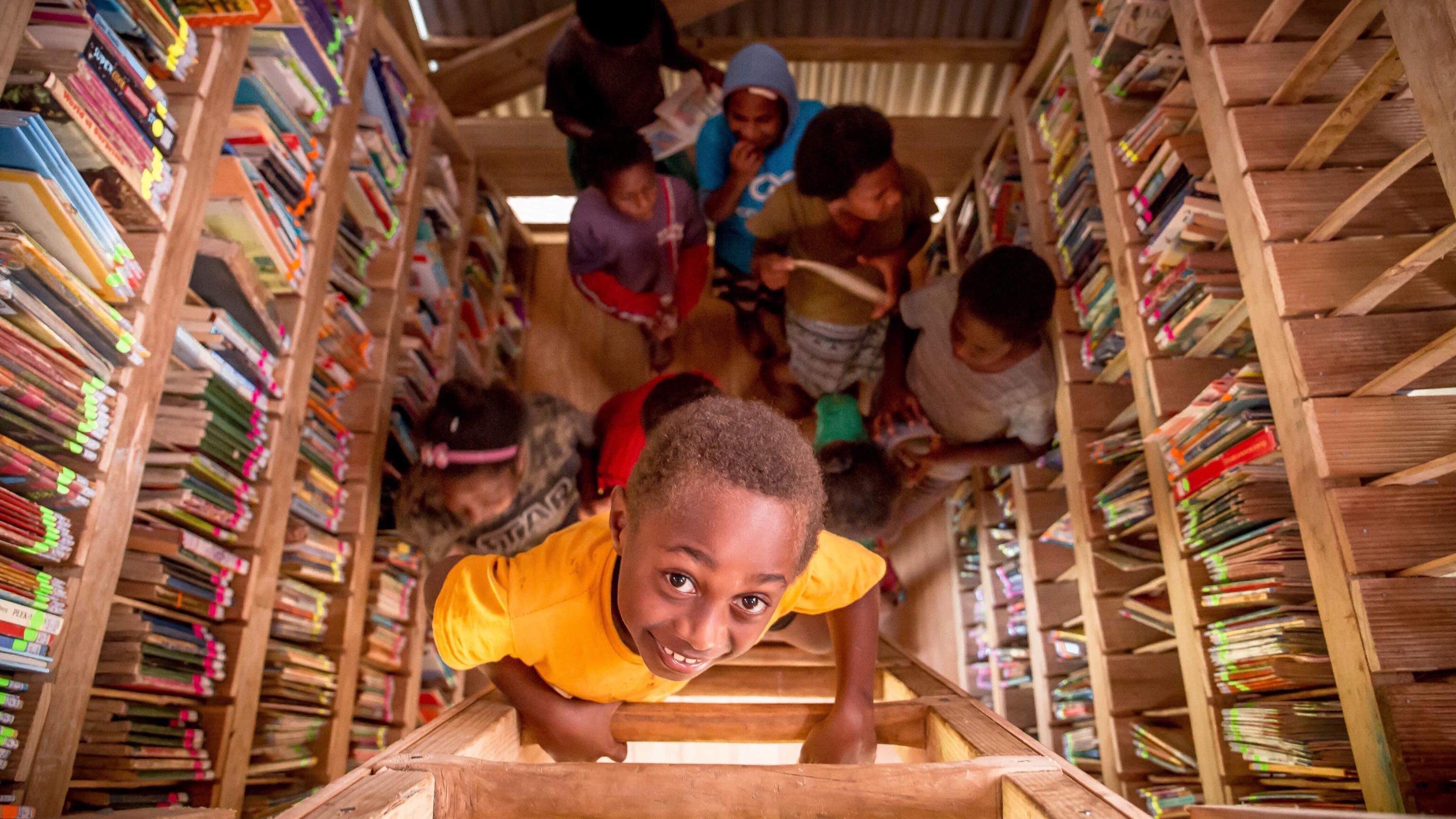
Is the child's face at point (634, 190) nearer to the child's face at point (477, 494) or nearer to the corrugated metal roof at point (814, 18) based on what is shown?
the child's face at point (477, 494)

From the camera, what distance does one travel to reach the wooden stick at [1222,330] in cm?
183

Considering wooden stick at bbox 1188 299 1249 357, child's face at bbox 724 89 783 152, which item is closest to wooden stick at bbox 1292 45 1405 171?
wooden stick at bbox 1188 299 1249 357

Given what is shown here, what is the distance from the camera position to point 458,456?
2.39 m

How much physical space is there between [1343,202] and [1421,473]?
54cm

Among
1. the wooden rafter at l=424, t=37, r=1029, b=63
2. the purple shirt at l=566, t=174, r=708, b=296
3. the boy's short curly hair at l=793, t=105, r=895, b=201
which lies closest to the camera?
the boy's short curly hair at l=793, t=105, r=895, b=201

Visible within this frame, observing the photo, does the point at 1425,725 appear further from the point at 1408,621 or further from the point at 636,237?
the point at 636,237

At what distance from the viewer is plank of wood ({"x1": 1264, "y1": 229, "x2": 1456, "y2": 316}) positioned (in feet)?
5.17

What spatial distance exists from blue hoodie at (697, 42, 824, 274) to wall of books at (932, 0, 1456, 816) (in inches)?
37.6

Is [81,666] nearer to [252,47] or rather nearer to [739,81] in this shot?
[252,47]

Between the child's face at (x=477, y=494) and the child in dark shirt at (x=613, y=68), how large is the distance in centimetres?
137

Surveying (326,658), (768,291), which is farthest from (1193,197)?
(326,658)

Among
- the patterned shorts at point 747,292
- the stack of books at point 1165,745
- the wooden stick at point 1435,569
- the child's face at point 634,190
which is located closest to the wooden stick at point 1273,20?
the wooden stick at point 1435,569

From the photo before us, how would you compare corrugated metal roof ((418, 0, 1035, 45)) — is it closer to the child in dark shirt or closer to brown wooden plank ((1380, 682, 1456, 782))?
the child in dark shirt

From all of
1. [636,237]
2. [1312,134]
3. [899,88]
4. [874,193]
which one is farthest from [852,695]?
[899,88]
